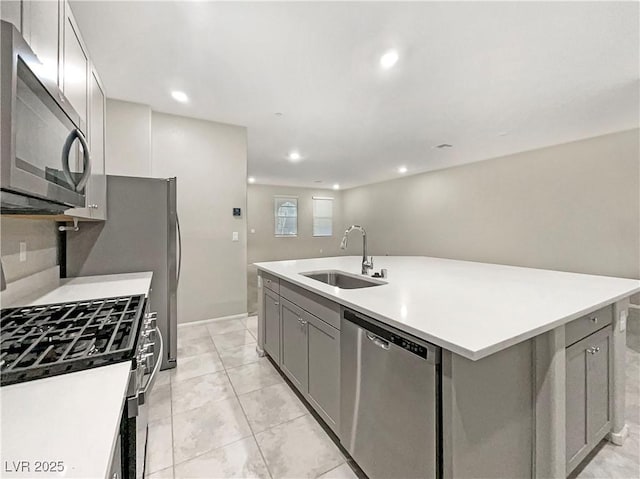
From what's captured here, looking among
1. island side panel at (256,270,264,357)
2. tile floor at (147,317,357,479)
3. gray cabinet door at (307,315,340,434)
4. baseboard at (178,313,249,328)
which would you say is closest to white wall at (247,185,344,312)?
baseboard at (178,313,249,328)

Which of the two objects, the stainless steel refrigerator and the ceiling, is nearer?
the ceiling

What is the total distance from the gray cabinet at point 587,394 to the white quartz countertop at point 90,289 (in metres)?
2.29

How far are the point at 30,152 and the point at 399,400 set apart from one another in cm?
146

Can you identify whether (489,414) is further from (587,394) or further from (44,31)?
(44,31)

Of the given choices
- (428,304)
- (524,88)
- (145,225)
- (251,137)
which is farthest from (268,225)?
(428,304)

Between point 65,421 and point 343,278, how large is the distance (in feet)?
6.40

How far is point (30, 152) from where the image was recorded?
0.73m

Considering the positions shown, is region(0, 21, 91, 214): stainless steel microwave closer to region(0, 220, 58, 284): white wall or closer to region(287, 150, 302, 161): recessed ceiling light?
region(0, 220, 58, 284): white wall

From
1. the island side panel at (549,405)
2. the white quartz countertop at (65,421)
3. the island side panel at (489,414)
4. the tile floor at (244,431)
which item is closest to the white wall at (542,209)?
the tile floor at (244,431)

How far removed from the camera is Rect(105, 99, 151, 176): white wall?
2.90m

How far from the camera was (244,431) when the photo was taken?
1745 millimetres

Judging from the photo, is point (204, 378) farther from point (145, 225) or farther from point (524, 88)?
point (524, 88)

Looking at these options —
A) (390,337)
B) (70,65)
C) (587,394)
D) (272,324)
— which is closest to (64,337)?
(390,337)

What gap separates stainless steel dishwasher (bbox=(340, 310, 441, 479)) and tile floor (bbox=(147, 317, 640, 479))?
12.7 inches
